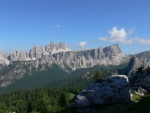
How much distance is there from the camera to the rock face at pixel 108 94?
63938 millimetres

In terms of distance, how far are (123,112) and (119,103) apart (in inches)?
434

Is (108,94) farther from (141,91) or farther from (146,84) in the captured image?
(146,84)

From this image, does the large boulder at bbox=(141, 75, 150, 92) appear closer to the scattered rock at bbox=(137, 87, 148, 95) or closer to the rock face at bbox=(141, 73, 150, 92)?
the rock face at bbox=(141, 73, 150, 92)

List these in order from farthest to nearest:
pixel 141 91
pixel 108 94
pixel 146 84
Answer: pixel 146 84 → pixel 141 91 → pixel 108 94

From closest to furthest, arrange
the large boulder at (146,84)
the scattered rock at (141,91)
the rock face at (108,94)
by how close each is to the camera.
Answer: the rock face at (108,94) → the scattered rock at (141,91) → the large boulder at (146,84)

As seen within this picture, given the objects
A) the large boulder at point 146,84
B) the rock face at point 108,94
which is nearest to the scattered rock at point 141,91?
the large boulder at point 146,84

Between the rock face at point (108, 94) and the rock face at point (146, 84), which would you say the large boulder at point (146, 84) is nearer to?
the rock face at point (146, 84)

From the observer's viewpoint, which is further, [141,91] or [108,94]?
[141,91]

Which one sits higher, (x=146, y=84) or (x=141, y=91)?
(x=146, y=84)

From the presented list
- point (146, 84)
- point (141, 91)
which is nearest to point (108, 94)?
point (141, 91)

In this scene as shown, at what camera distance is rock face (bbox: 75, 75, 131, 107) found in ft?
210

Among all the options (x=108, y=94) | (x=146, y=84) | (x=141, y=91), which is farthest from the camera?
(x=146, y=84)

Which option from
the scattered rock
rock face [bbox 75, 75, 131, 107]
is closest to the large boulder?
the scattered rock

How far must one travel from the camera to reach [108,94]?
64.4 meters
